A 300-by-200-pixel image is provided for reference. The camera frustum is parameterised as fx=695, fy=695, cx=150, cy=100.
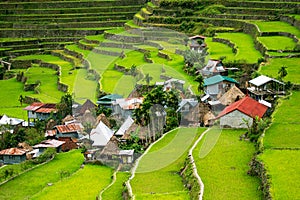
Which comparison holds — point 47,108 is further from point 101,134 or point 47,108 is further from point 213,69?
point 213,69

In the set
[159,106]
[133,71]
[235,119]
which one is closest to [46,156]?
[159,106]

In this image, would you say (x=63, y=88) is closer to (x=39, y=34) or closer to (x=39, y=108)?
(x=39, y=108)

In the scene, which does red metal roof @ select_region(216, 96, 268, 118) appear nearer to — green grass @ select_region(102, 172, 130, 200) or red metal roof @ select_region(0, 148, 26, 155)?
green grass @ select_region(102, 172, 130, 200)

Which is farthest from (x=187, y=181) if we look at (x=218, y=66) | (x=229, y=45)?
(x=229, y=45)

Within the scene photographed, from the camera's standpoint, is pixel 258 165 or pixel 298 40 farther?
pixel 298 40

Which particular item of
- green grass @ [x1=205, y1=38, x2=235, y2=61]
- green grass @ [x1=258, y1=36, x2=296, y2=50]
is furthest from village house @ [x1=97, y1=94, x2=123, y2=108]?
green grass @ [x1=258, y1=36, x2=296, y2=50]

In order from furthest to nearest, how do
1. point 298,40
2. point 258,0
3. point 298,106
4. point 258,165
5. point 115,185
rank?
point 258,0, point 298,40, point 298,106, point 115,185, point 258,165
